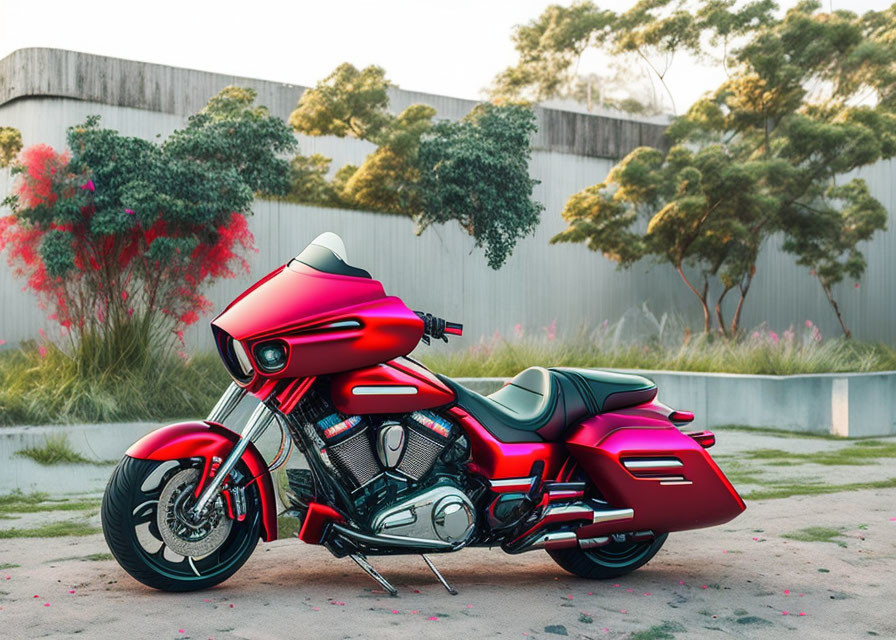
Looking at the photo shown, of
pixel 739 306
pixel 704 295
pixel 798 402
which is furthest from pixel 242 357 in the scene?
pixel 739 306

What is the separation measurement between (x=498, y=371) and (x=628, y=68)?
59.7 ft

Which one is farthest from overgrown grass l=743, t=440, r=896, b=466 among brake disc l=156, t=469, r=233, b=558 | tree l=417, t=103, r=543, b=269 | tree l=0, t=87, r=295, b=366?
→ tree l=417, t=103, r=543, b=269

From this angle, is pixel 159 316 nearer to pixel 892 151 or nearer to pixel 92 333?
pixel 92 333

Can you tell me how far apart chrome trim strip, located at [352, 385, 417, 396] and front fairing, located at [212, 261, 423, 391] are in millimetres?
95

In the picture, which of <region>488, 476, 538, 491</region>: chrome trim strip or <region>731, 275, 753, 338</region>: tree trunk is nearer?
<region>488, 476, 538, 491</region>: chrome trim strip

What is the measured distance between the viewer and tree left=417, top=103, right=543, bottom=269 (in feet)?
48.4

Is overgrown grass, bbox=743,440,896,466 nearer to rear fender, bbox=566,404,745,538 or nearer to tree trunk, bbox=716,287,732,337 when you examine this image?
rear fender, bbox=566,404,745,538

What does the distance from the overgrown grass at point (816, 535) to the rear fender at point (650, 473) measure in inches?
43.4

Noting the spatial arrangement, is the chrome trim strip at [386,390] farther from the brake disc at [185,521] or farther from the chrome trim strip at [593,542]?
Result: the chrome trim strip at [593,542]

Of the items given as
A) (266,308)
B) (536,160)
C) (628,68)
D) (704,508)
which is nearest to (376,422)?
(266,308)

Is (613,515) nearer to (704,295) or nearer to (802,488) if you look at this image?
(802,488)

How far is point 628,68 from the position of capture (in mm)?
28359

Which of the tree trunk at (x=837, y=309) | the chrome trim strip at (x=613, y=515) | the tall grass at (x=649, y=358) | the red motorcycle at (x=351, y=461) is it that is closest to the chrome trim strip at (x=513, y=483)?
the red motorcycle at (x=351, y=461)

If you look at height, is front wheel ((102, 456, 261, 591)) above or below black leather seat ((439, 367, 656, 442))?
below
